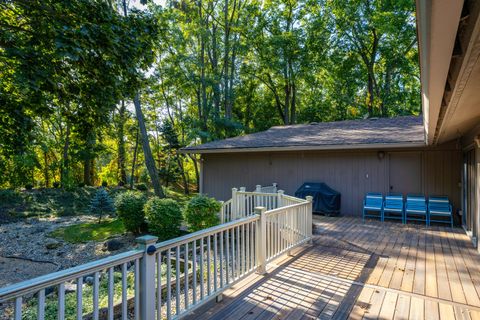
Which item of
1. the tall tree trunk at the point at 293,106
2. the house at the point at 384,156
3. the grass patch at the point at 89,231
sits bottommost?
the grass patch at the point at 89,231

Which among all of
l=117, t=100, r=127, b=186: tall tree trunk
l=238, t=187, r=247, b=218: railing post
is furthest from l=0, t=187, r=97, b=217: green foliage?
l=238, t=187, r=247, b=218: railing post

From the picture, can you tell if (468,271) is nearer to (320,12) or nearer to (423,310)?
(423,310)

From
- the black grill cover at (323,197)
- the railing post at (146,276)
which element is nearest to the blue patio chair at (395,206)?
the black grill cover at (323,197)

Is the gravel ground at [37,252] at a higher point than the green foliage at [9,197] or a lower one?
lower

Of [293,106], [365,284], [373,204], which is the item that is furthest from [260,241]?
[293,106]

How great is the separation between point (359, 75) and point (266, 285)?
16.9m

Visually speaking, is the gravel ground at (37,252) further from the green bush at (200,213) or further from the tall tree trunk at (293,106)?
the tall tree trunk at (293,106)

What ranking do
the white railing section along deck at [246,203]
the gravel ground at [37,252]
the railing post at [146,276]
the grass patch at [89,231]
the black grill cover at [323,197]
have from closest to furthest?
the railing post at [146,276]
the gravel ground at [37,252]
the white railing section along deck at [246,203]
the grass patch at [89,231]
the black grill cover at [323,197]

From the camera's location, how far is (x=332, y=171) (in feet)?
27.8

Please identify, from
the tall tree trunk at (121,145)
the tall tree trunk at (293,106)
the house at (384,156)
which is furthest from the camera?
the tall tree trunk at (293,106)

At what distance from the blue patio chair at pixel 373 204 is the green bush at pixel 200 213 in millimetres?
4028

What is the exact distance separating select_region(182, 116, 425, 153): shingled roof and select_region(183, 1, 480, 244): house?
22 millimetres

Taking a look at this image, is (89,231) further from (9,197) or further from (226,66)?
(226,66)

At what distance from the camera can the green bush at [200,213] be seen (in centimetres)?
617
